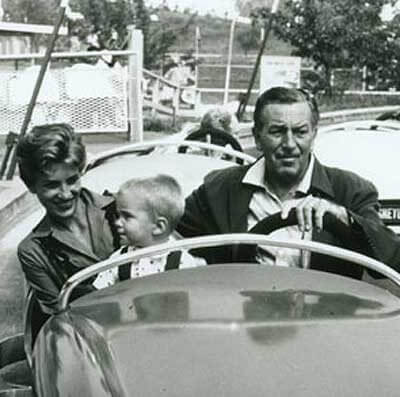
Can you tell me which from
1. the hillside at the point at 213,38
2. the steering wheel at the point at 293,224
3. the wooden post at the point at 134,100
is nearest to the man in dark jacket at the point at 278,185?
the steering wheel at the point at 293,224

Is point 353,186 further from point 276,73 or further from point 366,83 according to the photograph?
point 366,83

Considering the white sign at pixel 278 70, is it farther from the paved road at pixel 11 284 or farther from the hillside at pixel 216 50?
the hillside at pixel 216 50

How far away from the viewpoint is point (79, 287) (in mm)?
3342

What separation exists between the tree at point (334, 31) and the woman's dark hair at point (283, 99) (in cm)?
2194

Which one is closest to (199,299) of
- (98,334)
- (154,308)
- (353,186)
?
(154,308)

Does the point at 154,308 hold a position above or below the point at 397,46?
above

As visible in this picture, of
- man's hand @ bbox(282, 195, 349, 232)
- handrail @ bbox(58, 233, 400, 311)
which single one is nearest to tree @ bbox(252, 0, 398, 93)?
man's hand @ bbox(282, 195, 349, 232)

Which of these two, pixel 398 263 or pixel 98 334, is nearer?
pixel 98 334

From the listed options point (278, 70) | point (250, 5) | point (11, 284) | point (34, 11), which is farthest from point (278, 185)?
point (250, 5)

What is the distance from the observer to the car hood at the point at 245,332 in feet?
7.58

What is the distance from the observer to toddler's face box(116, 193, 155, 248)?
3262 millimetres

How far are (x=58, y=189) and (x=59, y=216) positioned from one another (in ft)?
0.36

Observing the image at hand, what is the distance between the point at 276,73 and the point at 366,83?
13.2 meters

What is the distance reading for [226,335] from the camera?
250 cm
